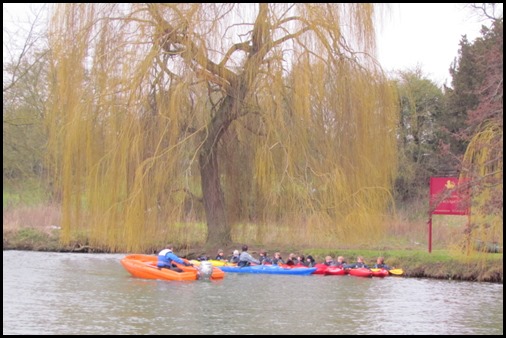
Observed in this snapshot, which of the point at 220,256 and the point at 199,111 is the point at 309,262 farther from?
the point at 199,111

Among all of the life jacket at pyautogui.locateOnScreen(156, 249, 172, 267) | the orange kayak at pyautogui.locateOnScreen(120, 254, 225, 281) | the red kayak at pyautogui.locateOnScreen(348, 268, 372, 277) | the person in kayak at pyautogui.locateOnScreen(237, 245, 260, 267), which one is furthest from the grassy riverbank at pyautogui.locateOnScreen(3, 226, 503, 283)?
the life jacket at pyautogui.locateOnScreen(156, 249, 172, 267)

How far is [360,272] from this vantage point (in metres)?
23.7

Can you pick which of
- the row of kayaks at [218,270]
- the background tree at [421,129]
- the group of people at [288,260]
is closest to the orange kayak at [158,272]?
the row of kayaks at [218,270]

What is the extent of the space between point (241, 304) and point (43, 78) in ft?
63.1

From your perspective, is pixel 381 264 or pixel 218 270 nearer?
pixel 218 270

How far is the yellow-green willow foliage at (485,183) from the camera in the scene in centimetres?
1814

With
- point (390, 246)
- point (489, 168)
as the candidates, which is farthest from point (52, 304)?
point (390, 246)

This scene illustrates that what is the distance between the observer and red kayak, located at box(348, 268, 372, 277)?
77.2 ft

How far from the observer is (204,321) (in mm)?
15977

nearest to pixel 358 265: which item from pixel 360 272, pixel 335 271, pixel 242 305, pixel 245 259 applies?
pixel 360 272

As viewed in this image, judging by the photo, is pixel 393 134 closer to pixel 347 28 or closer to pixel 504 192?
pixel 347 28

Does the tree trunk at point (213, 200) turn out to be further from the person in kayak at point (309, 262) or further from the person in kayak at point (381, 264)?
the person in kayak at point (381, 264)

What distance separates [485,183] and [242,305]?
19.2 ft

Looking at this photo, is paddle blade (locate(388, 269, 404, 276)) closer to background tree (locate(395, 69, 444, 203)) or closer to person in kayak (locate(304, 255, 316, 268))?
person in kayak (locate(304, 255, 316, 268))
